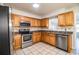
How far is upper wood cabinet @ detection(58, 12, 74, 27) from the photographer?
193 centimetres

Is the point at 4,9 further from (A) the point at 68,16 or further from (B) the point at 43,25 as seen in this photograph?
(A) the point at 68,16

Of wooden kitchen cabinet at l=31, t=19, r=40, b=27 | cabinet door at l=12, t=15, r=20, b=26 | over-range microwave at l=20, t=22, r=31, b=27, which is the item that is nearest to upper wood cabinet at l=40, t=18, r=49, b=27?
wooden kitchen cabinet at l=31, t=19, r=40, b=27

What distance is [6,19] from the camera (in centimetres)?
150

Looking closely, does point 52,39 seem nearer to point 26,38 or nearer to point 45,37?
point 45,37

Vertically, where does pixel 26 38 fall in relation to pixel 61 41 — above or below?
above

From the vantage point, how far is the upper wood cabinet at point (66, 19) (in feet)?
6.34

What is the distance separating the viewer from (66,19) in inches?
84.2

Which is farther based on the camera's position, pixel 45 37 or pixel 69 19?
pixel 45 37

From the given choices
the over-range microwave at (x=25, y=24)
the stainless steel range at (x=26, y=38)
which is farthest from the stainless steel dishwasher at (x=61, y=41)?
the over-range microwave at (x=25, y=24)

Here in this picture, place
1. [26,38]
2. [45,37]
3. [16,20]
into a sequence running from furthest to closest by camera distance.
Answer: [26,38], [45,37], [16,20]

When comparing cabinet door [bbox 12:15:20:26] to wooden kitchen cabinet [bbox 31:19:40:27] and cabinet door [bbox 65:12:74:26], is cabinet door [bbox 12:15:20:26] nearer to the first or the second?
wooden kitchen cabinet [bbox 31:19:40:27]

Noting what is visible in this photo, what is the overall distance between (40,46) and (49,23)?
0.74 m

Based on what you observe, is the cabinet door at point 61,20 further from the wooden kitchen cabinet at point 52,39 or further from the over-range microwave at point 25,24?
the over-range microwave at point 25,24

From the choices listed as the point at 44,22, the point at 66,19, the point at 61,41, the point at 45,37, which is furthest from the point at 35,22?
the point at 61,41
